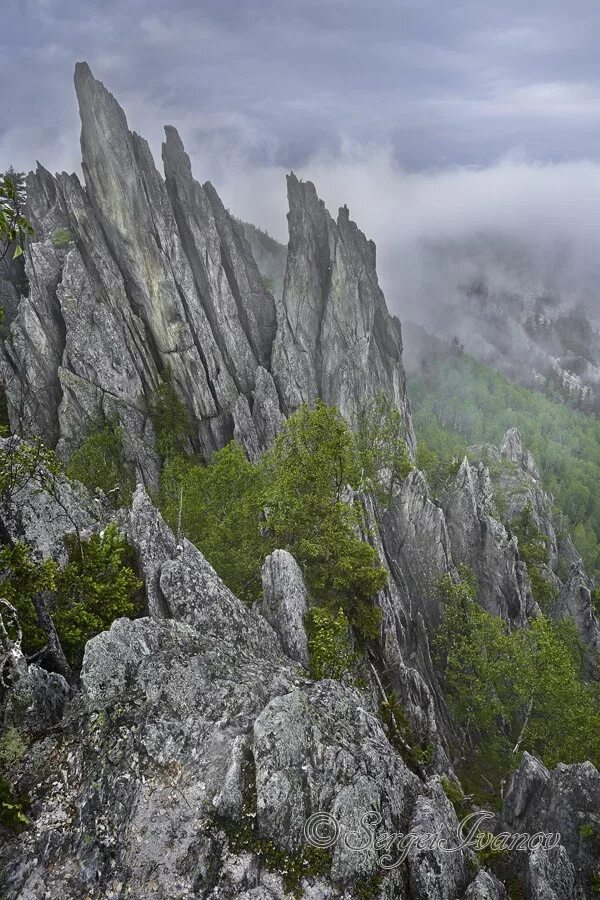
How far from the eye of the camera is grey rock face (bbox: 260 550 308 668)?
76.4 feet

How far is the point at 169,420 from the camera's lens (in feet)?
264

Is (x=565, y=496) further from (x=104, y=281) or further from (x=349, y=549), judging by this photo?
(x=349, y=549)

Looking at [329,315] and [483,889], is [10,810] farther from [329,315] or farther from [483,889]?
[329,315]

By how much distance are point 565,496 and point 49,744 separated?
639 ft

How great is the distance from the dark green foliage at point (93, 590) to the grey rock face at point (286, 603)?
703cm

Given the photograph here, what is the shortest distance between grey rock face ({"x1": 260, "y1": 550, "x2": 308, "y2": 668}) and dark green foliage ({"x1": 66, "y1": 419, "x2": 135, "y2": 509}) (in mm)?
21392

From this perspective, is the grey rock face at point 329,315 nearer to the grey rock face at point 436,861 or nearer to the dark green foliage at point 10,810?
the grey rock face at point 436,861

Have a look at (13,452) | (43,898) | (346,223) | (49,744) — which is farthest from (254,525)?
(346,223)

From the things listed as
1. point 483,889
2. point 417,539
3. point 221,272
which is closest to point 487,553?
point 417,539

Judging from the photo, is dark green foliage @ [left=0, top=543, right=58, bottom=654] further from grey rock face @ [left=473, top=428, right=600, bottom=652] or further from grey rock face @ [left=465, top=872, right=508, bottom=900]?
grey rock face @ [left=473, top=428, right=600, bottom=652]

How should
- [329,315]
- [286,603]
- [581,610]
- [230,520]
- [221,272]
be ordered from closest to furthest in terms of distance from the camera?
[286,603]
[230,520]
[581,610]
[221,272]
[329,315]

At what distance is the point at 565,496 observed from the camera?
586ft

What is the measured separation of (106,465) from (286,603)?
142 ft

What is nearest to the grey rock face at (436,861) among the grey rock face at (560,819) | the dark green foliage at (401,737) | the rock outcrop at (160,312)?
the grey rock face at (560,819)
